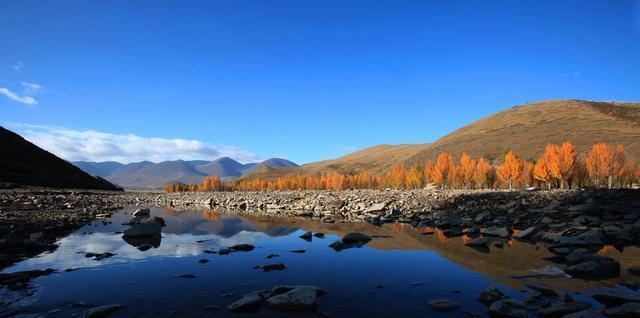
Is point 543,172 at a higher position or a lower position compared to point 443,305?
higher

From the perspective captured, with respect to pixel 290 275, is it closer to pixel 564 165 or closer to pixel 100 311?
pixel 100 311

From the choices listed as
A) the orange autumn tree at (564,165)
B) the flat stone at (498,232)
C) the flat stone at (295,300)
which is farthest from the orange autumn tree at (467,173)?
the flat stone at (295,300)

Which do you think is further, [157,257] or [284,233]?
[284,233]

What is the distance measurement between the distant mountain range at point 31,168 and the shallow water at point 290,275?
3231 inches

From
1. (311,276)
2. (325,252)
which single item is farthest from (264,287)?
(325,252)

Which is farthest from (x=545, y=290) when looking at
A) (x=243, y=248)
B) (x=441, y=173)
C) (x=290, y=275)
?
(x=441, y=173)

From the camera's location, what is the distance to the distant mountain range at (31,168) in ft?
282

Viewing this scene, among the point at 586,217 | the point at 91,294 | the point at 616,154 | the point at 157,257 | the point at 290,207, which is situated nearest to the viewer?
the point at 91,294

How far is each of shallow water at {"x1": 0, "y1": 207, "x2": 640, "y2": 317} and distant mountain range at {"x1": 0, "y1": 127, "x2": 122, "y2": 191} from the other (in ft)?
269

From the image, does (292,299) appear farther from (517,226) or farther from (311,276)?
(517,226)

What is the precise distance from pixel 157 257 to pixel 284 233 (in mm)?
10772

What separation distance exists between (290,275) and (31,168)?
113m

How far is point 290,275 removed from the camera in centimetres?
1408

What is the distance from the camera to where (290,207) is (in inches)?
2160
